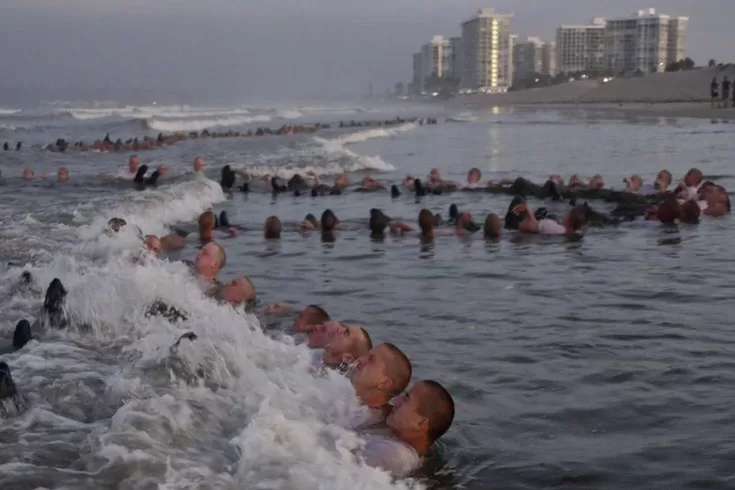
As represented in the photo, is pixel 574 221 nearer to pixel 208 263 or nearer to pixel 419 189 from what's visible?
pixel 208 263

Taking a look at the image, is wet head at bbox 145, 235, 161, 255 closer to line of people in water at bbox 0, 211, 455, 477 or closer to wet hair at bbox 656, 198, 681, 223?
line of people in water at bbox 0, 211, 455, 477

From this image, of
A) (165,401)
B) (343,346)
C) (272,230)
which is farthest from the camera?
(272,230)

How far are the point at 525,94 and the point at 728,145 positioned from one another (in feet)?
354

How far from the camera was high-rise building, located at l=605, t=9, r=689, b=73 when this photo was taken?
179875 mm

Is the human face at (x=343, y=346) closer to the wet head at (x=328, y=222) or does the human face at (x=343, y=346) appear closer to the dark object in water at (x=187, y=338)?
the dark object in water at (x=187, y=338)

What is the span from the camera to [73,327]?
26.3ft

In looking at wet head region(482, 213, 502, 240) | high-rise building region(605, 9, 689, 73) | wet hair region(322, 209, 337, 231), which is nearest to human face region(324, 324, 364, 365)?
wet head region(482, 213, 502, 240)

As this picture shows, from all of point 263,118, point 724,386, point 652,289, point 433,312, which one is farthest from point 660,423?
point 263,118

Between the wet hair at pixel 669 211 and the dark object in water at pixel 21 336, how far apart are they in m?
11.0

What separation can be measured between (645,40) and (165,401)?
7447 inches

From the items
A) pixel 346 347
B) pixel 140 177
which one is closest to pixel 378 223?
pixel 346 347

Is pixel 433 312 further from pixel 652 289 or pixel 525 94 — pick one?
pixel 525 94

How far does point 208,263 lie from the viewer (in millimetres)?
10281

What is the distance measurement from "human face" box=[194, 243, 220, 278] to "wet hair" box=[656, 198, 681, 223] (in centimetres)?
823
